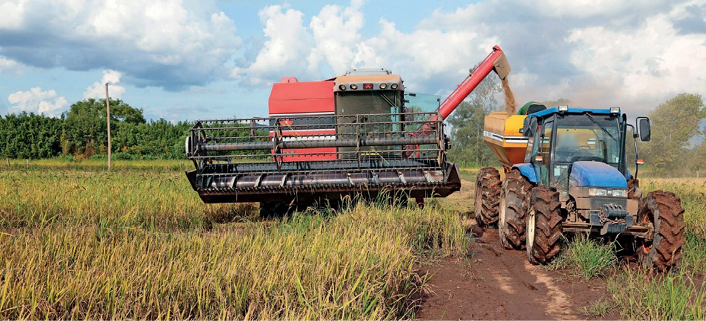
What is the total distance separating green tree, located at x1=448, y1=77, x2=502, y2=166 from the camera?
36.8 metres

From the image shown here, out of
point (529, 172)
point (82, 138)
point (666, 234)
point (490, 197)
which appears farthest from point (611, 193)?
point (82, 138)

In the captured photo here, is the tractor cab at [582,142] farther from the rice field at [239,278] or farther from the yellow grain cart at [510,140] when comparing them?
the yellow grain cart at [510,140]

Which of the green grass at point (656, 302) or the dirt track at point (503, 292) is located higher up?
the green grass at point (656, 302)

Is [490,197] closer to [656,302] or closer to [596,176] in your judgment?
[596,176]

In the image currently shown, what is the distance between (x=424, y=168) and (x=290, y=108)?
15.0ft

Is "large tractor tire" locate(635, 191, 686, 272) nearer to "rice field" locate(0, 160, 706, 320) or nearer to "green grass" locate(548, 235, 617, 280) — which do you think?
"rice field" locate(0, 160, 706, 320)

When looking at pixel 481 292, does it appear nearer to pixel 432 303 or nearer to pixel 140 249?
pixel 432 303

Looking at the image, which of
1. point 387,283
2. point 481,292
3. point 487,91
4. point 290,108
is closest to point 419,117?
point 290,108

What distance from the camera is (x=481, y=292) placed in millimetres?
4949

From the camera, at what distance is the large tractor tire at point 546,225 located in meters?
5.57

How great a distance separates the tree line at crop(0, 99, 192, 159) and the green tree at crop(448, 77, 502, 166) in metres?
20.9

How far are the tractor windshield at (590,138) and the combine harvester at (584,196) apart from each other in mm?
11

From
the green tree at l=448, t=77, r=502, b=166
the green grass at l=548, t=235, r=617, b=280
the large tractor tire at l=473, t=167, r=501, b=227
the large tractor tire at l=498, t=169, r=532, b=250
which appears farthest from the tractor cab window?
the green tree at l=448, t=77, r=502, b=166

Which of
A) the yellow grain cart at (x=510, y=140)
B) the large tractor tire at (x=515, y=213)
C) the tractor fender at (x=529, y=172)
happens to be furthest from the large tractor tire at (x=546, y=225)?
the yellow grain cart at (x=510, y=140)
